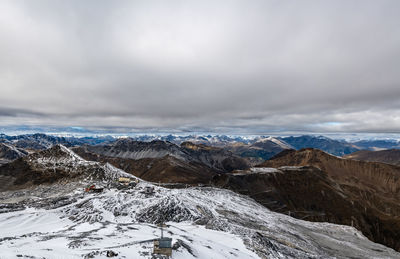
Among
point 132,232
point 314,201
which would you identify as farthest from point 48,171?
point 314,201

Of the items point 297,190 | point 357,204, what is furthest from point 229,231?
point 357,204

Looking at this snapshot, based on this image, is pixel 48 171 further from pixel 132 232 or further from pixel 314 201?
pixel 314 201

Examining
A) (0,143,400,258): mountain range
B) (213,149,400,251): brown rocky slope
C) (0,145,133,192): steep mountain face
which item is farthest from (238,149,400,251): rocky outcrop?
(0,145,133,192): steep mountain face

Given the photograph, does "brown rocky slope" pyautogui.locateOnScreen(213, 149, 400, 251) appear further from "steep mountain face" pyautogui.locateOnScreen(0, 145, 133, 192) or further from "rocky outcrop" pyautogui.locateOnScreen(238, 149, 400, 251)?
"steep mountain face" pyautogui.locateOnScreen(0, 145, 133, 192)

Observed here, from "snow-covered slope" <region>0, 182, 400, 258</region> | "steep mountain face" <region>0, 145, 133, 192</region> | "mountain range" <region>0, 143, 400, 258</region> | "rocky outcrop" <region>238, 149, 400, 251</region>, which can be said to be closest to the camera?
"snow-covered slope" <region>0, 182, 400, 258</region>

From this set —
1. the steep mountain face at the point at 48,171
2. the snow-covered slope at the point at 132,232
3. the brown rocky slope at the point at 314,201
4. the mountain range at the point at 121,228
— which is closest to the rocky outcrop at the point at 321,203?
the brown rocky slope at the point at 314,201

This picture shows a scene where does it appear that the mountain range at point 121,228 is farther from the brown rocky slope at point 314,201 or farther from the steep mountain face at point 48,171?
the brown rocky slope at point 314,201
